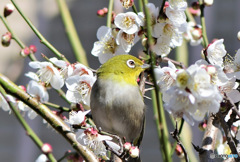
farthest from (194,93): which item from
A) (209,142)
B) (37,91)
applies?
(37,91)

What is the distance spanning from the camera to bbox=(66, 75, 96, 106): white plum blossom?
200cm

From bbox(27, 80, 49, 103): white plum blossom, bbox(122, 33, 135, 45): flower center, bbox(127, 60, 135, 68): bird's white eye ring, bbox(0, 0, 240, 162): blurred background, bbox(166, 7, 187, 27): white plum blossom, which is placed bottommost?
bbox(0, 0, 240, 162): blurred background

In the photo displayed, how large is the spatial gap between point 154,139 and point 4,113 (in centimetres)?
219

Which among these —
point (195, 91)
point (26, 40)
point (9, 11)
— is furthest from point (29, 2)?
point (195, 91)

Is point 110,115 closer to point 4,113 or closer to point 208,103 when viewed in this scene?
point 208,103

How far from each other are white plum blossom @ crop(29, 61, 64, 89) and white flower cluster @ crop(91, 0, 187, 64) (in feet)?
0.86

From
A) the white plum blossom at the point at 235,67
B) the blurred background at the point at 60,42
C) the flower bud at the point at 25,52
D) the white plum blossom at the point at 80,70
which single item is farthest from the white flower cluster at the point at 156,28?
the blurred background at the point at 60,42

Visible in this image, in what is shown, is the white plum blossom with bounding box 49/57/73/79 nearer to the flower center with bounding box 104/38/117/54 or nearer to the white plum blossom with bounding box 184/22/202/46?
the flower center with bounding box 104/38/117/54

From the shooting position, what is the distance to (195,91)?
1376 millimetres

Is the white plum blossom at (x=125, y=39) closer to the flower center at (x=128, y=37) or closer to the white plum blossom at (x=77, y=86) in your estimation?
the flower center at (x=128, y=37)

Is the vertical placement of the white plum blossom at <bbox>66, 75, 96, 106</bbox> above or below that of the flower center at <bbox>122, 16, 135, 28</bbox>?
below

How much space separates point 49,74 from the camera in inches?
82.2

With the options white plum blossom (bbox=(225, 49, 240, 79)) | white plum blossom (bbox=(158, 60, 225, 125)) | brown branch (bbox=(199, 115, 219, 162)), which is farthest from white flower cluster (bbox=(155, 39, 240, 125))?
brown branch (bbox=(199, 115, 219, 162))

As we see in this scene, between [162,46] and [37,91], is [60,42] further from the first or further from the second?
[162,46]
